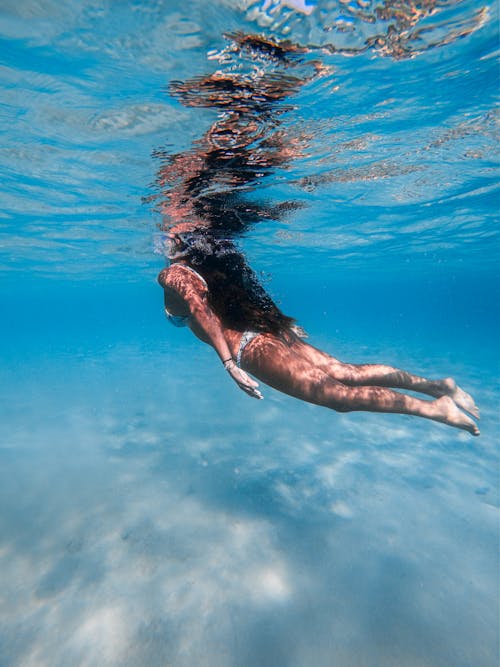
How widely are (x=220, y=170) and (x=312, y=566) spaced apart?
9.82 meters

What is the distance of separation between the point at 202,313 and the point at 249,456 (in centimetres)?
750

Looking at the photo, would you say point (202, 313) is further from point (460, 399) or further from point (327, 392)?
point (460, 399)

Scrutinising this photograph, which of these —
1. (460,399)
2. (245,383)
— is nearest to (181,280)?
(245,383)

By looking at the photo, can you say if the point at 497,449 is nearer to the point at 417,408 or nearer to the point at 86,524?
the point at 417,408

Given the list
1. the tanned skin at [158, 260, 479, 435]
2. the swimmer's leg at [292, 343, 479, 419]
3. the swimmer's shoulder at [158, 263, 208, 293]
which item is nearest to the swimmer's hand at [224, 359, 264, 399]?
the tanned skin at [158, 260, 479, 435]

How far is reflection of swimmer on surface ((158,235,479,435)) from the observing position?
5309 millimetres

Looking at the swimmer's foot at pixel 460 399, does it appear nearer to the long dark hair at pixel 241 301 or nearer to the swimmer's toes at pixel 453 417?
the swimmer's toes at pixel 453 417

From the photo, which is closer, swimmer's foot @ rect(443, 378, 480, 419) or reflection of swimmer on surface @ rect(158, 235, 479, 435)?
reflection of swimmer on surface @ rect(158, 235, 479, 435)

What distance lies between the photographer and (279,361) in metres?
5.34

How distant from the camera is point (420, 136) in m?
10.0

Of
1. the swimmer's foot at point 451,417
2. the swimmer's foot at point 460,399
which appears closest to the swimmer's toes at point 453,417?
the swimmer's foot at point 451,417

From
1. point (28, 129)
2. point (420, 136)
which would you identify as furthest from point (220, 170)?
point (420, 136)

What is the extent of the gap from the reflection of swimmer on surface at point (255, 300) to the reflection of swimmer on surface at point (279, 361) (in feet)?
0.05

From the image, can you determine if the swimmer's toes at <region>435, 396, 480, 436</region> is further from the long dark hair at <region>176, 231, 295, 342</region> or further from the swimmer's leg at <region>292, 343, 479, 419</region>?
the long dark hair at <region>176, 231, 295, 342</region>
